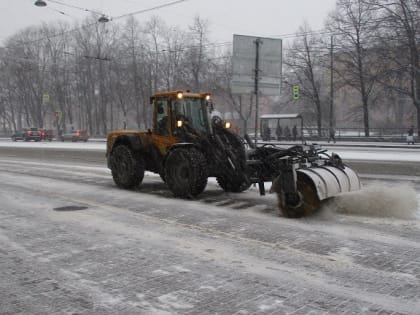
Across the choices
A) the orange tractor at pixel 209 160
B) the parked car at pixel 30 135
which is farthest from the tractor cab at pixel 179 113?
the parked car at pixel 30 135

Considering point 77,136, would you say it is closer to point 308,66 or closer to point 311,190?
point 308,66

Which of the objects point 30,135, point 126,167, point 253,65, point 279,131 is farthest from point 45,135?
point 253,65

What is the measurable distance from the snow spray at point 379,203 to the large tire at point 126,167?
15.5ft

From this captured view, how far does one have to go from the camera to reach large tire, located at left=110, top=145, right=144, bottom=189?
11320 mm

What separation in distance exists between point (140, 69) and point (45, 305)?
5443 cm

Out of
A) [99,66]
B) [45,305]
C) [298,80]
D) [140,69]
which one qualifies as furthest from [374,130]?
[45,305]

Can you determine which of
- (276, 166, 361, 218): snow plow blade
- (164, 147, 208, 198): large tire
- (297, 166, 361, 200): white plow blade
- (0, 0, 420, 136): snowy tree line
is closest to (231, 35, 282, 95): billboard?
(164, 147, 208, 198): large tire

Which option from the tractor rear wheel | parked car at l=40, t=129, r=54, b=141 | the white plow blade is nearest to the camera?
the white plow blade

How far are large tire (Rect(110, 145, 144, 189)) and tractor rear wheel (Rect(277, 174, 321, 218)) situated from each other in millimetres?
4347

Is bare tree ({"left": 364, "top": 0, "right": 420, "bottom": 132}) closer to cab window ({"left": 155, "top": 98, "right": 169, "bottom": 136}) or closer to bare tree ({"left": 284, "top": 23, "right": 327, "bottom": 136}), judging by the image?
bare tree ({"left": 284, "top": 23, "right": 327, "bottom": 136})

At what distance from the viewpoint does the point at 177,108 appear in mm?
10406

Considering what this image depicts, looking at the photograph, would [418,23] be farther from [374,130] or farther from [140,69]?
[140,69]

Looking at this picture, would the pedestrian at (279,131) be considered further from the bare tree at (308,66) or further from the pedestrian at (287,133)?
the bare tree at (308,66)

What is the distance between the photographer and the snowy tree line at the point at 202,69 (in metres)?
37.2
